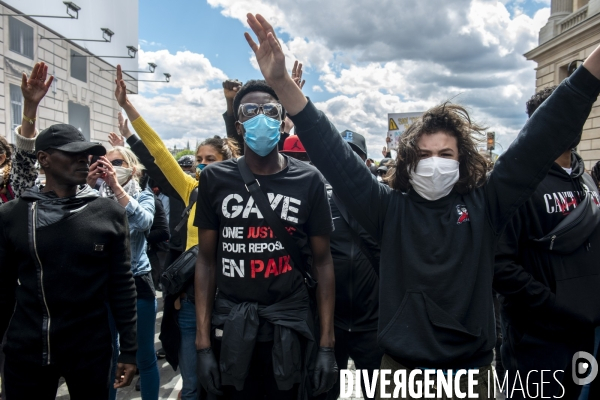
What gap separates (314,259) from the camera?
2.31 metres

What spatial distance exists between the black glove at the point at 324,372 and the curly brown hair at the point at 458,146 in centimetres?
89

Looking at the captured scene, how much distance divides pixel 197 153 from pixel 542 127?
2691 millimetres

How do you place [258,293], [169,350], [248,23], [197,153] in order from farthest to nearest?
[197,153] < [169,350] < [258,293] < [248,23]

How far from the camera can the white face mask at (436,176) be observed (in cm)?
186

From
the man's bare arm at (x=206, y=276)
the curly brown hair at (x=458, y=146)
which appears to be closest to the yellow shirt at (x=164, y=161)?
the man's bare arm at (x=206, y=276)

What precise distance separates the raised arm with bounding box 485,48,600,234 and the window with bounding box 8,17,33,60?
17.6 m

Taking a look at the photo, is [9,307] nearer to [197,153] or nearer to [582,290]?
[197,153]

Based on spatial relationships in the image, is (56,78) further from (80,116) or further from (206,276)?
(206,276)

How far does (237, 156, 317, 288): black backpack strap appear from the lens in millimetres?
2141

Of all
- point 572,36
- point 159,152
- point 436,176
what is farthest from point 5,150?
point 572,36

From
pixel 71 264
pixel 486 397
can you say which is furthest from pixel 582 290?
pixel 71 264

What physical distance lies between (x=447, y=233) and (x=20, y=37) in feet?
60.3

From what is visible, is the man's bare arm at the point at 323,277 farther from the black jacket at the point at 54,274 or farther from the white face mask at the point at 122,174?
the white face mask at the point at 122,174

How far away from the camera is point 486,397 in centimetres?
183
